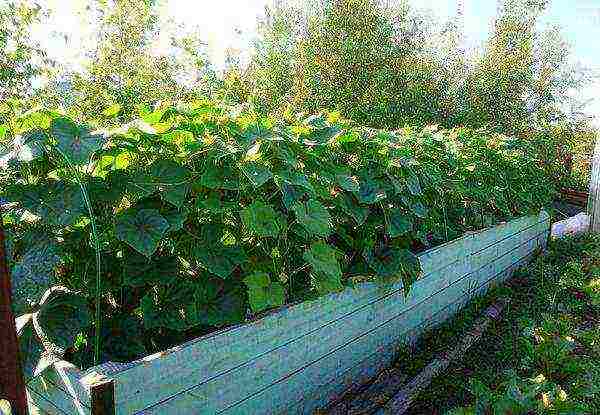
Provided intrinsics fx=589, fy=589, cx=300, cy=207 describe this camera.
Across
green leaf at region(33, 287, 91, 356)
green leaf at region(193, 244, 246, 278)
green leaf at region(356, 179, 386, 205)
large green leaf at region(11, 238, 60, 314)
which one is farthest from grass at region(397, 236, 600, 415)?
large green leaf at region(11, 238, 60, 314)

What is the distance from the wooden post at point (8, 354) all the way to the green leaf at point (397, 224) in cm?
195

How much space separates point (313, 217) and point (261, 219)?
0.71 ft

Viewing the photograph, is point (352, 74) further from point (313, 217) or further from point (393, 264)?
point (313, 217)

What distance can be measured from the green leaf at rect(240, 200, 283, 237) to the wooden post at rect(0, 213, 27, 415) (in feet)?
3.77

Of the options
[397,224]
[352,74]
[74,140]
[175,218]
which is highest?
[352,74]

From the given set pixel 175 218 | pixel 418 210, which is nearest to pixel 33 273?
pixel 175 218

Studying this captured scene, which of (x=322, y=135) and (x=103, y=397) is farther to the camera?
(x=322, y=135)

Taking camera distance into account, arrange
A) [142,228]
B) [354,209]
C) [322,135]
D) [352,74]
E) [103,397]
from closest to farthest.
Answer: [103,397] < [142,228] < [322,135] < [354,209] < [352,74]

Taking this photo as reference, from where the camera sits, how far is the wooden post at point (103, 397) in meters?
1.48

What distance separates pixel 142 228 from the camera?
5.96 feet

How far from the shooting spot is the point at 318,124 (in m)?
2.64

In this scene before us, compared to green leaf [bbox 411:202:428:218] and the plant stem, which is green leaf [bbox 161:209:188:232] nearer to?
the plant stem

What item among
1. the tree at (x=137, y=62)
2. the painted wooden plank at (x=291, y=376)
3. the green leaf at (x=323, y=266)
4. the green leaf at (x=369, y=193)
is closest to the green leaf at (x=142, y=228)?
the painted wooden plank at (x=291, y=376)

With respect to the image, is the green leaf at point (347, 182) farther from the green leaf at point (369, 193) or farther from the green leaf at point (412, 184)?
the green leaf at point (412, 184)
